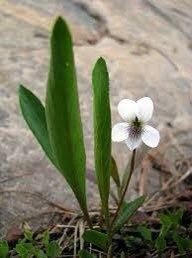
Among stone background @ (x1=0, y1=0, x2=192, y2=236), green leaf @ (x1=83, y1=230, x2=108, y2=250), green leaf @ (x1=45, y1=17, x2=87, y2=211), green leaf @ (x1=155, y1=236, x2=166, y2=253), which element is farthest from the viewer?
stone background @ (x1=0, y1=0, x2=192, y2=236)

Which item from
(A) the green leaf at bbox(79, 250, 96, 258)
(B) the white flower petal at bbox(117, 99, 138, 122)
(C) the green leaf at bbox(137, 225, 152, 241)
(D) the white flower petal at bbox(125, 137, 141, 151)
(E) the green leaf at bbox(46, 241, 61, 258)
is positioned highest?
(B) the white flower petal at bbox(117, 99, 138, 122)

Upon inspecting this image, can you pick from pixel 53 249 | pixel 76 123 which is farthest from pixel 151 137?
pixel 53 249

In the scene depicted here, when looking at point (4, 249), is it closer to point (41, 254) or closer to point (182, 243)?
point (41, 254)

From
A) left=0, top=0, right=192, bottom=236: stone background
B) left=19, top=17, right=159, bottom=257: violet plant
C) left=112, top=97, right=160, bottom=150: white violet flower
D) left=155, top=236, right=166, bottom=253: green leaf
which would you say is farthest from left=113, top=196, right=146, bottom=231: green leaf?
left=0, top=0, right=192, bottom=236: stone background

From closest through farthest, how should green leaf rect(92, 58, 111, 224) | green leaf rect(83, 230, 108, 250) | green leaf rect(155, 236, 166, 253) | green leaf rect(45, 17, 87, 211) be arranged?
green leaf rect(45, 17, 87, 211) → green leaf rect(92, 58, 111, 224) → green leaf rect(83, 230, 108, 250) → green leaf rect(155, 236, 166, 253)

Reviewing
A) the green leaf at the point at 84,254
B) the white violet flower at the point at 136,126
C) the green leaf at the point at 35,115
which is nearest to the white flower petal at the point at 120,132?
the white violet flower at the point at 136,126

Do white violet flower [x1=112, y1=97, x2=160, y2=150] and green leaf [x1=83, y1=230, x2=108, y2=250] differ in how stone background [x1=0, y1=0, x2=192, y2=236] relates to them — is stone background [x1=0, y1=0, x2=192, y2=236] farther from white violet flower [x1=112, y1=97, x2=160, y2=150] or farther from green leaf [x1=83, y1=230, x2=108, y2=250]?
white violet flower [x1=112, y1=97, x2=160, y2=150]

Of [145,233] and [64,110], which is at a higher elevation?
[64,110]

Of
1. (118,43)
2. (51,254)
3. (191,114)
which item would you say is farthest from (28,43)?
(51,254)
